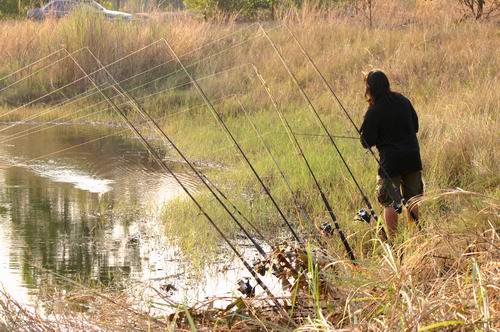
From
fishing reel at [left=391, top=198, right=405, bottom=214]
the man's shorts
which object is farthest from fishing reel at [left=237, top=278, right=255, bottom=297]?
the man's shorts

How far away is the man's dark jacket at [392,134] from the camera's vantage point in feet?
21.5

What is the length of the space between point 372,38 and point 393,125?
8.30m

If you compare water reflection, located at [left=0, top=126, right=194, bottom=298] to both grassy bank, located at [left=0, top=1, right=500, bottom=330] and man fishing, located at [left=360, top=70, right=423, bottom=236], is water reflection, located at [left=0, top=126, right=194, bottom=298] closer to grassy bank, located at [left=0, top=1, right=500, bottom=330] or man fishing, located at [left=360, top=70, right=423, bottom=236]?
grassy bank, located at [left=0, top=1, right=500, bottom=330]

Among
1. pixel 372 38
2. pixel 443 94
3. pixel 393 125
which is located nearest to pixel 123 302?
pixel 393 125

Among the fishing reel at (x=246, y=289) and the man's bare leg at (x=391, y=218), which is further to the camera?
the man's bare leg at (x=391, y=218)

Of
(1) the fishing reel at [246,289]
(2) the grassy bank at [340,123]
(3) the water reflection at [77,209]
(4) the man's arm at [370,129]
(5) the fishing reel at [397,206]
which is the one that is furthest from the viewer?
(3) the water reflection at [77,209]

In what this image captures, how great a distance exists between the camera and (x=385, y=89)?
6570 mm

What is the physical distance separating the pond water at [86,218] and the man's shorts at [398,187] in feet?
3.45

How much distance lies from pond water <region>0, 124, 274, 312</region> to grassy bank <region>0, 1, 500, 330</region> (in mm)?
365

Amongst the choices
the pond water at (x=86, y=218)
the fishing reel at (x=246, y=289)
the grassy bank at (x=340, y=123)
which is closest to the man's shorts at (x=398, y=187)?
the grassy bank at (x=340, y=123)

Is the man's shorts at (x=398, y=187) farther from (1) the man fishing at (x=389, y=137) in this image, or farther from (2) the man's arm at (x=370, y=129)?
(2) the man's arm at (x=370, y=129)

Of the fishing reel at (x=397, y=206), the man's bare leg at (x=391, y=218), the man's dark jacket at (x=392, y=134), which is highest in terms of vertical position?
the man's dark jacket at (x=392, y=134)

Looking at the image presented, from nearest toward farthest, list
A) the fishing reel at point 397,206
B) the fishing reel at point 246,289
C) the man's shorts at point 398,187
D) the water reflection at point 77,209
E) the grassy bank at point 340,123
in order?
the grassy bank at point 340,123
the fishing reel at point 246,289
the fishing reel at point 397,206
the man's shorts at point 398,187
the water reflection at point 77,209

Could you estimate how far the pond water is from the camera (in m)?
6.71
